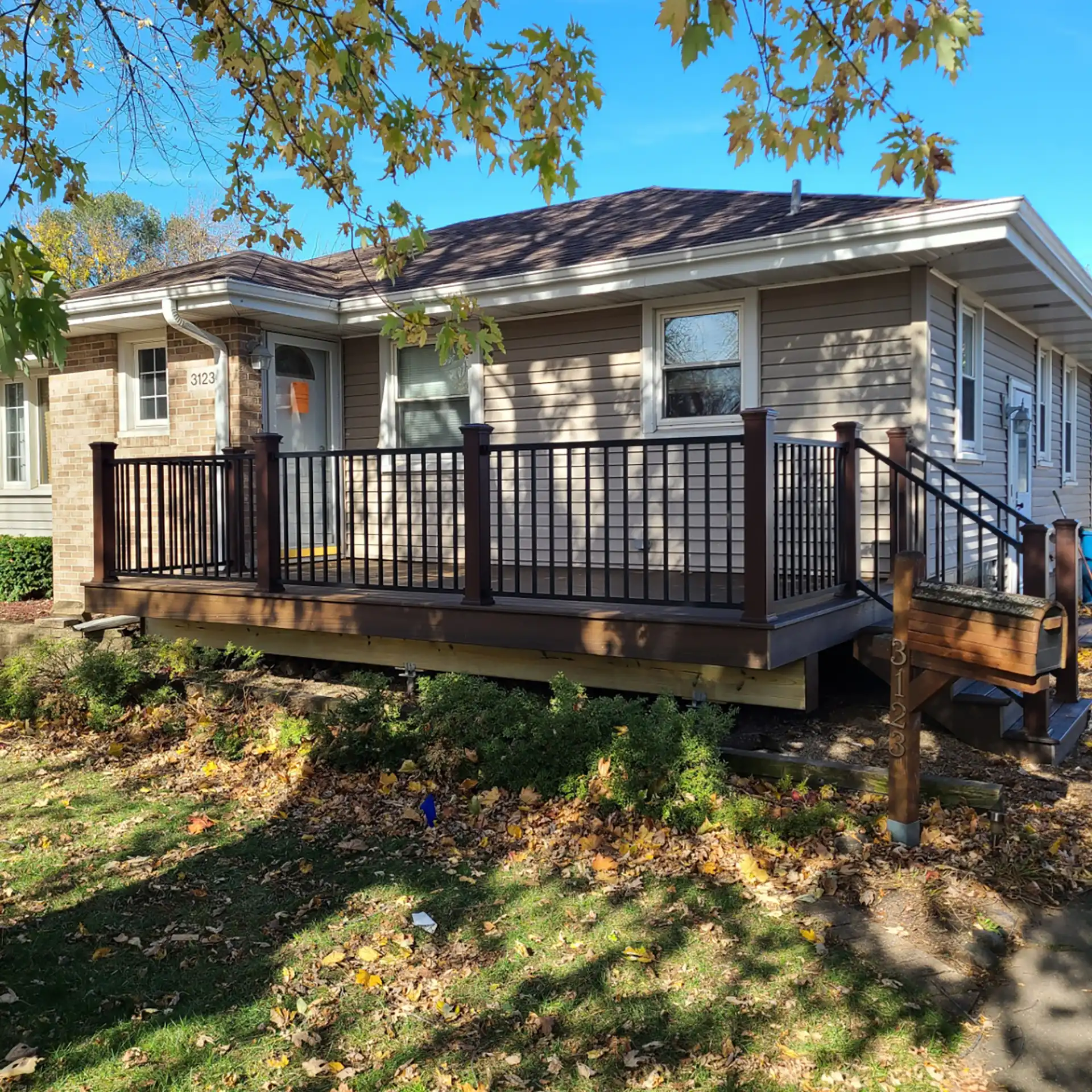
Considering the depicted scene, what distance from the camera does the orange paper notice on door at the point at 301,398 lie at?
1005 centimetres

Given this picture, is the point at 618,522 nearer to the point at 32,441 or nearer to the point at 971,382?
the point at 971,382

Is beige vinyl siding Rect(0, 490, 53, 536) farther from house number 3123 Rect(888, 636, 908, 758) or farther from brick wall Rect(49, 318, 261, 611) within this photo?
house number 3123 Rect(888, 636, 908, 758)

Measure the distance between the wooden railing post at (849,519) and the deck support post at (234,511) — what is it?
4481 mm

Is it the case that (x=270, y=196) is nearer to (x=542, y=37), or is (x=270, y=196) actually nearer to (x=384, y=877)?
(x=542, y=37)

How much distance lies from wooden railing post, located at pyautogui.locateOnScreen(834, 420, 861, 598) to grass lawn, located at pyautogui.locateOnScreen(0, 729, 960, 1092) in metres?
2.62

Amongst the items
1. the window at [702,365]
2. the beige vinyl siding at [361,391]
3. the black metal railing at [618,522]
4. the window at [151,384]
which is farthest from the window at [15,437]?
the window at [702,365]

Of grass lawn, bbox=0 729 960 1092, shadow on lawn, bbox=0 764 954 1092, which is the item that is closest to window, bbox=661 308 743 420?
grass lawn, bbox=0 729 960 1092

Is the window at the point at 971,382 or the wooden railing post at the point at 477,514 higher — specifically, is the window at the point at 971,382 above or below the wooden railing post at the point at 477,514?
above

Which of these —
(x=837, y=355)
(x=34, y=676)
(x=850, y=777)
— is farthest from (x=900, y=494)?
(x=34, y=676)

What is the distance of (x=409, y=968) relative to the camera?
3.85m

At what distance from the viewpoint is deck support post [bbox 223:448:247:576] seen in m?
7.87

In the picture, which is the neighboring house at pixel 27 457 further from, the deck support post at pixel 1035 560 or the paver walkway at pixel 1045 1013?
the paver walkway at pixel 1045 1013

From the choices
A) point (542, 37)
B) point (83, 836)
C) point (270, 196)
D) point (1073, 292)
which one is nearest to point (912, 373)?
point (1073, 292)

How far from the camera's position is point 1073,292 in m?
9.09
